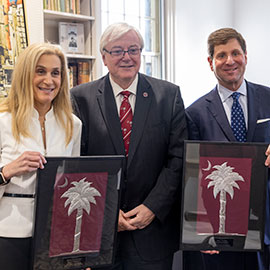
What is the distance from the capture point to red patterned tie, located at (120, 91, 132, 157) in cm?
205

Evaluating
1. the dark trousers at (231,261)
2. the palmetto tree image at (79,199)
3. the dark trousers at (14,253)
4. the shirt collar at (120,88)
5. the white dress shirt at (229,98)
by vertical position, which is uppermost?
the shirt collar at (120,88)

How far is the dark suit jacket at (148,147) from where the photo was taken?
2.02 metres

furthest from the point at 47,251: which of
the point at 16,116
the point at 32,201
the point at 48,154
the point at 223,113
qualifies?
the point at 223,113

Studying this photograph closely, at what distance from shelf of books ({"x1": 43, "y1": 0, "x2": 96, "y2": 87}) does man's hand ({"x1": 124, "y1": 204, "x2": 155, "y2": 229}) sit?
2.49 m

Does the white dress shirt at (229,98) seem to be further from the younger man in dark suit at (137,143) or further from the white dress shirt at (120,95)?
the white dress shirt at (120,95)

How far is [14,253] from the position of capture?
170 centimetres

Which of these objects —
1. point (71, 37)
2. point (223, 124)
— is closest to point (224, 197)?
point (223, 124)

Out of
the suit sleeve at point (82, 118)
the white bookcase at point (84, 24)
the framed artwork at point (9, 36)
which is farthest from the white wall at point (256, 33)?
the suit sleeve at point (82, 118)

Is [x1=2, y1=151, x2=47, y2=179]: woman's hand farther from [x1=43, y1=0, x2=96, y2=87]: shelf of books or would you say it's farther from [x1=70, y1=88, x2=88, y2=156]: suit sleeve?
[x1=43, y1=0, x2=96, y2=87]: shelf of books

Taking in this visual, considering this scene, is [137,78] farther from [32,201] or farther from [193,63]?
[193,63]

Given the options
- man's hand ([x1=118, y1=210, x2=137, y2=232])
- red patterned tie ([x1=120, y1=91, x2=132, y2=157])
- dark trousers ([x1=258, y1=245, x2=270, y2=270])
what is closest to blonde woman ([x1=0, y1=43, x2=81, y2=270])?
red patterned tie ([x1=120, y1=91, x2=132, y2=157])

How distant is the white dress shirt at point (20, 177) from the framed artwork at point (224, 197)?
0.63m

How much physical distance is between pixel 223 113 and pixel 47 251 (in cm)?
112

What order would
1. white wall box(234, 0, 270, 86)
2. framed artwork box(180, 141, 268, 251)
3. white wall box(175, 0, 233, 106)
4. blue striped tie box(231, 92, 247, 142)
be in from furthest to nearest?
white wall box(234, 0, 270, 86) → white wall box(175, 0, 233, 106) → blue striped tie box(231, 92, 247, 142) → framed artwork box(180, 141, 268, 251)
